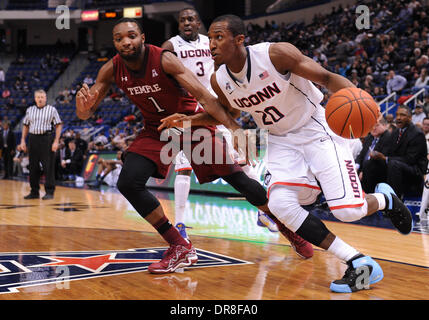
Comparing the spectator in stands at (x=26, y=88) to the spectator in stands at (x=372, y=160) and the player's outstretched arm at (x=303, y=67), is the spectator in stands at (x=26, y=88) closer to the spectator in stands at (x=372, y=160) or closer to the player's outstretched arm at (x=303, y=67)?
the spectator in stands at (x=372, y=160)

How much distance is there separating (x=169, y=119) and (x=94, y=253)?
5.06ft

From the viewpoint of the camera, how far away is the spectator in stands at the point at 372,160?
7.19m

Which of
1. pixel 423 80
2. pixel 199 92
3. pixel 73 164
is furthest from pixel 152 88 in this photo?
pixel 73 164

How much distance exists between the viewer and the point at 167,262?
3.67 m

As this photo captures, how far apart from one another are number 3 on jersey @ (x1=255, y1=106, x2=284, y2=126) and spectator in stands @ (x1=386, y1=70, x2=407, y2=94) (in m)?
9.11

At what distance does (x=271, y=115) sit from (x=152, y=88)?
896 millimetres

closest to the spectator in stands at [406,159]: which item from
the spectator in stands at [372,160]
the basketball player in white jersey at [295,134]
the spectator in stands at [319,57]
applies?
the spectator in stands at [372,160]

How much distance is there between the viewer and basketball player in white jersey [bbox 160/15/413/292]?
10.4ft

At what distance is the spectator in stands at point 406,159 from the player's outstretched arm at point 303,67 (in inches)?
161

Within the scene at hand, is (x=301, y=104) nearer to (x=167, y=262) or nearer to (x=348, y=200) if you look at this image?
(x=348, y=200)

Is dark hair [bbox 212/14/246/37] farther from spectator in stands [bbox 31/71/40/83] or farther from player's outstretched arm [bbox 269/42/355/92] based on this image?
spectator in stands [bbox 31/71/40/83]

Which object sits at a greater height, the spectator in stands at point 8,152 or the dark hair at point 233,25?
the dark hair at point 233,25

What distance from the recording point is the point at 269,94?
3389 mm
